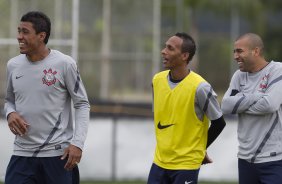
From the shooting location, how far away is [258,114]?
943cm

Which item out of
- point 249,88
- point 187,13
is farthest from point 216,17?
point 249,88

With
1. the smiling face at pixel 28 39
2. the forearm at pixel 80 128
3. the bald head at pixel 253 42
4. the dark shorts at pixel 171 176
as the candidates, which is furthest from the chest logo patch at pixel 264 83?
the smiling face at pixel 28 39

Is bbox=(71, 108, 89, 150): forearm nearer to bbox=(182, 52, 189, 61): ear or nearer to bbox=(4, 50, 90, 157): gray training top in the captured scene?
bbox=(4, 50, 90, 157): gray training top

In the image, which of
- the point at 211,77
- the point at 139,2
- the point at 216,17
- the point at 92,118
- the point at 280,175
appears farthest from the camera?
the point at 216,17

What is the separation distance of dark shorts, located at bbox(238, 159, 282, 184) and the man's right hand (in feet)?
7.02

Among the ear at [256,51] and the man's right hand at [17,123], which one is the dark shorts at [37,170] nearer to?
the man's right hand at [17,123]

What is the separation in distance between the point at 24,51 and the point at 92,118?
9.25 metres

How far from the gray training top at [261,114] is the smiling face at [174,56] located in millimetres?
657

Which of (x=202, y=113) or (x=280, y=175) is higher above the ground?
(x=202, y=113)

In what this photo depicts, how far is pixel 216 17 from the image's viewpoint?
172ft

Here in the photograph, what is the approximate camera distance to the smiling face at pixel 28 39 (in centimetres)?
882

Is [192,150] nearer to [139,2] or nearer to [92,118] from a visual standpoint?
[92,118]

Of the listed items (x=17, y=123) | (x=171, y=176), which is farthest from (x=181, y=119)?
(x=17, y=123)

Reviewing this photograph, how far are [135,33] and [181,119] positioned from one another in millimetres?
25338
